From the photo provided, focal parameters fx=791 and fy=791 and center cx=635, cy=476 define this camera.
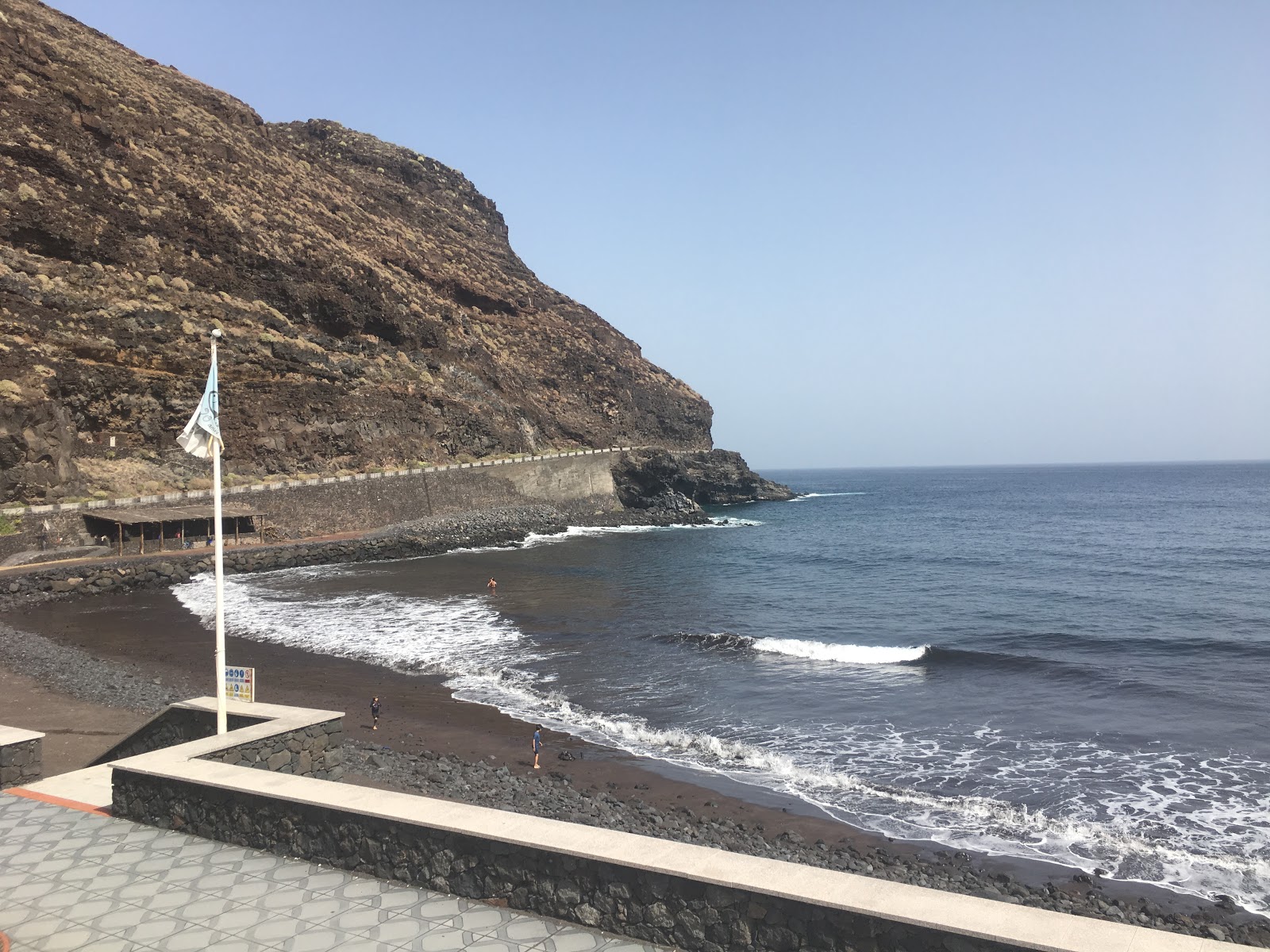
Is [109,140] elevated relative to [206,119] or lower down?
lower down

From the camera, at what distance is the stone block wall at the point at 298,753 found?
7523 mm

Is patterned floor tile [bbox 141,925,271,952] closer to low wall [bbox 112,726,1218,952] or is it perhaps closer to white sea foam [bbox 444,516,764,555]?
low wall [bbox 112,726,1218,952]

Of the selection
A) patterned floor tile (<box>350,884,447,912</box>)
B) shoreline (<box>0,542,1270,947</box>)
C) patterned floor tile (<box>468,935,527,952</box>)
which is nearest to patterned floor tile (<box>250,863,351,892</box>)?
patterned floor tile (<box>350,884,447,912</box>)

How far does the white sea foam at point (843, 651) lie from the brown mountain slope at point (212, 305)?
29.1 m

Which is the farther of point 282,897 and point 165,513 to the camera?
point 165,513

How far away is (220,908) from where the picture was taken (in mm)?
5480

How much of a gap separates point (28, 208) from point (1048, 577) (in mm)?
50669

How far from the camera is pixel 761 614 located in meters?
26.1

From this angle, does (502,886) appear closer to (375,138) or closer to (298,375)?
(298,375)

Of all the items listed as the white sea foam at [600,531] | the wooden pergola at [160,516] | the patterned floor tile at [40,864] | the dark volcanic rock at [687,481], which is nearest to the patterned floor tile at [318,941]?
the patterned floor tile at [40,864]

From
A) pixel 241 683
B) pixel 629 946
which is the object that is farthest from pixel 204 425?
pixel 629 946

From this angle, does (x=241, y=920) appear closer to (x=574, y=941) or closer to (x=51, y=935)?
(x=51, y=935)

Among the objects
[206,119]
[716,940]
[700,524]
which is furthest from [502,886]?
[206,119]

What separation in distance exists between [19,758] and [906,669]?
55.6ft
